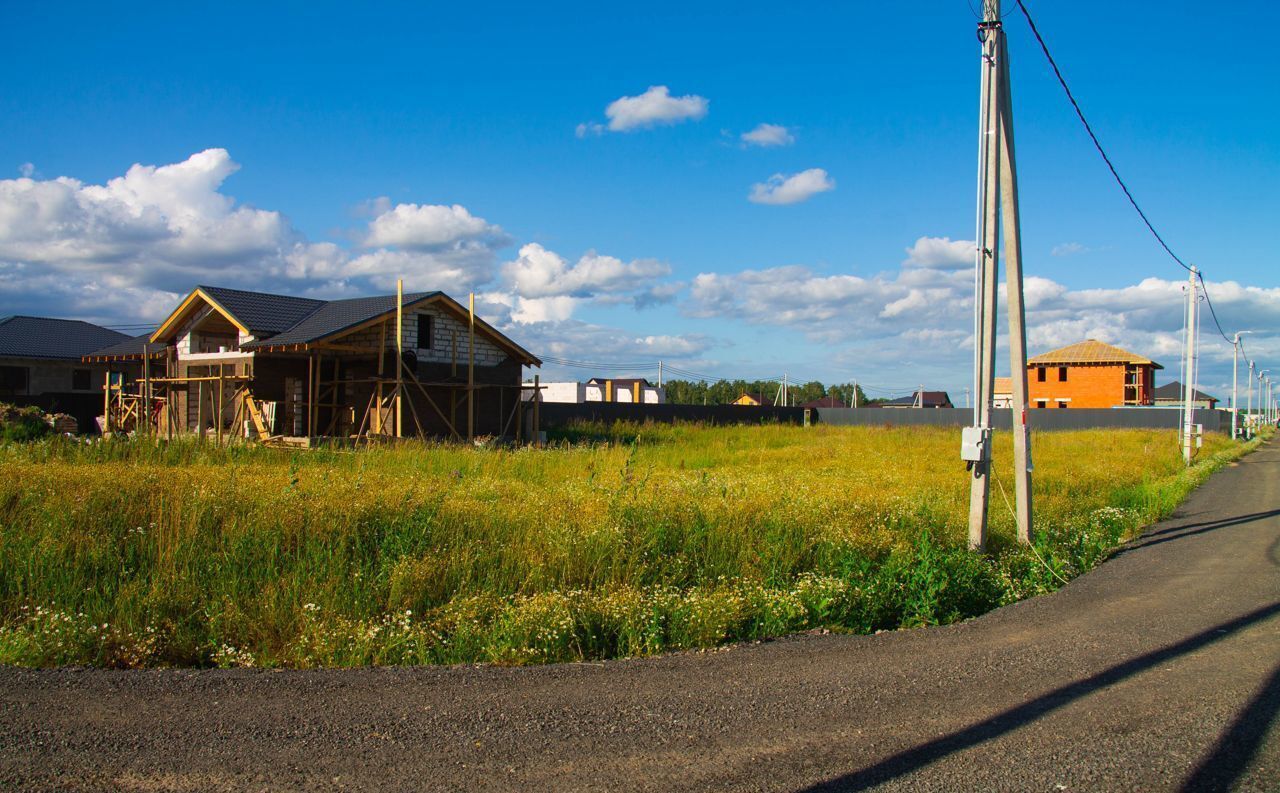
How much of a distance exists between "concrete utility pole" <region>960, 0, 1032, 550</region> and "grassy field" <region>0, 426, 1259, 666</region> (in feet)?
2.12

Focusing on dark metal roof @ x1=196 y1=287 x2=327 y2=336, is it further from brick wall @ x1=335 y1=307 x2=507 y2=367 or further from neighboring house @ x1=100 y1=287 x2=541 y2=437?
brick wall @ x1=335 y1=307 x2=507 y2=367

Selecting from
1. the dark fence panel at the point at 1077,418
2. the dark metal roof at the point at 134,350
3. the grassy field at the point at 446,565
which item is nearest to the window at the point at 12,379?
the dark metal roof at the point at 134,350

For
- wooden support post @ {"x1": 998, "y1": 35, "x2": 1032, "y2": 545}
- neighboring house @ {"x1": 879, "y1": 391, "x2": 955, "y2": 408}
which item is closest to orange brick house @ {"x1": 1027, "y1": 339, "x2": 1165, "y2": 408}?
neighboring house @ {"x1": 879, "y1": 391, "x2": 955, "y2": 408}

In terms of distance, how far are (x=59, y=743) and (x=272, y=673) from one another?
121cm

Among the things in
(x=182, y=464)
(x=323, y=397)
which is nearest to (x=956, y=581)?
(x=182, y=464)

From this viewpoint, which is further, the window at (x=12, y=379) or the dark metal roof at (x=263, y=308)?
the window at (x=12, y=379)

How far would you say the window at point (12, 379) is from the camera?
33.9m

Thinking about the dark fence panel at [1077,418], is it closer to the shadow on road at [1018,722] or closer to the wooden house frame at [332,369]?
the wooden house frame at [332,369]

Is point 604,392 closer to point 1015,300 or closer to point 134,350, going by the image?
point 134,350

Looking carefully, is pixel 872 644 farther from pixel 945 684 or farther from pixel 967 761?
pixel 967 761

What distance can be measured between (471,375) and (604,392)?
42835mm

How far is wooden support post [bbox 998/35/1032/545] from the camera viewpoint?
9891mm

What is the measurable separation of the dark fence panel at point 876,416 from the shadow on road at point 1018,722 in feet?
103

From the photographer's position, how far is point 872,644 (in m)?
6.12
